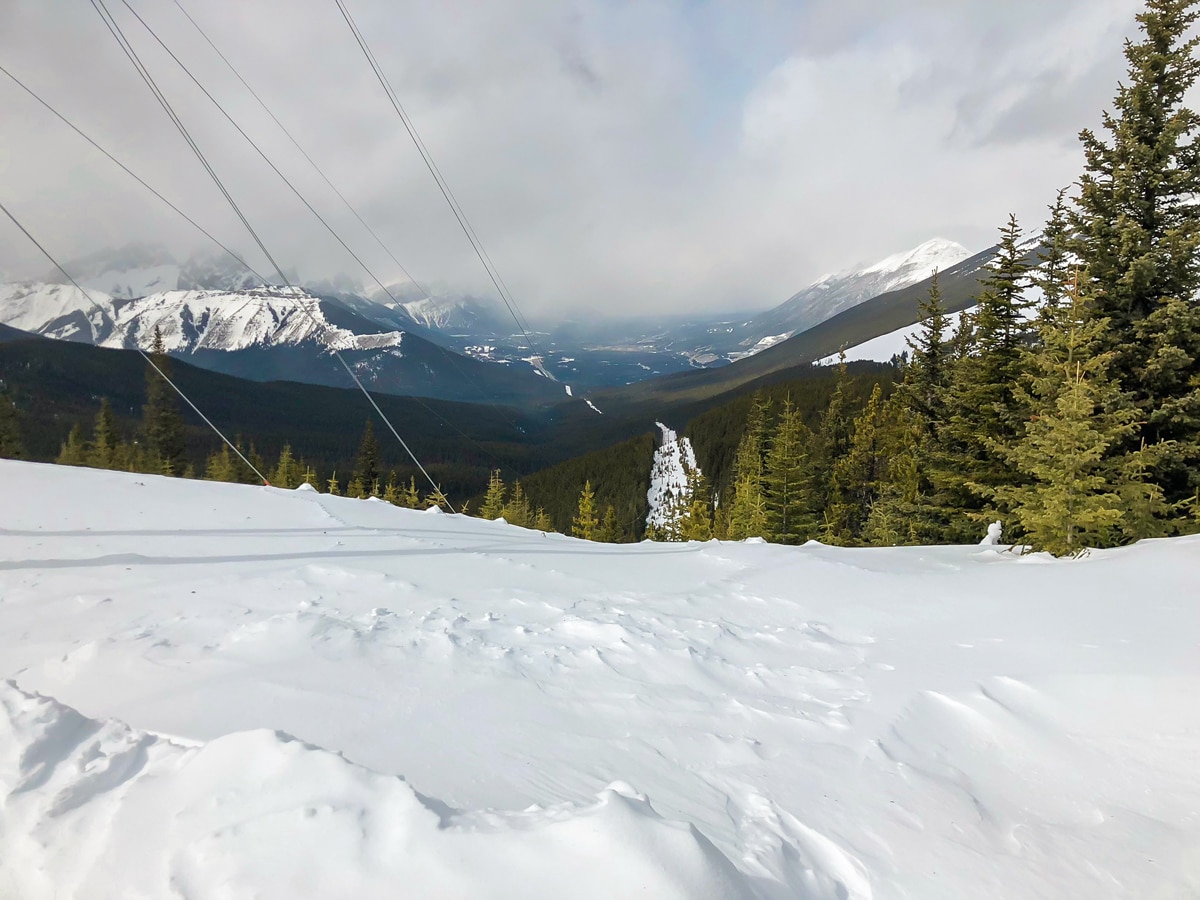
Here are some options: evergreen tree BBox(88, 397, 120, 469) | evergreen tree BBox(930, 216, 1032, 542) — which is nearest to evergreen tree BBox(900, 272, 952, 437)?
evergreen tree BBox(930, 216, 1032, 542)

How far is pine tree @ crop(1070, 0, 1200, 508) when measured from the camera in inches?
506

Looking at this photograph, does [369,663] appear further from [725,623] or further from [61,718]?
[725,623]

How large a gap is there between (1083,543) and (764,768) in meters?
10.8

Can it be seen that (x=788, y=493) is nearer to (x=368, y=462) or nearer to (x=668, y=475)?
(x=368, y=462)

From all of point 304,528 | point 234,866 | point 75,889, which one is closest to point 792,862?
point 234,866

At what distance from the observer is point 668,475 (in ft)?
357

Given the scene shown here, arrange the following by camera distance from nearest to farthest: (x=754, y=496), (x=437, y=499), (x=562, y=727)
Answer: (x=562, y=727) < (x=437, y=499) < (x=754, y=496)

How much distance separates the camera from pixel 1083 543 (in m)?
10.2

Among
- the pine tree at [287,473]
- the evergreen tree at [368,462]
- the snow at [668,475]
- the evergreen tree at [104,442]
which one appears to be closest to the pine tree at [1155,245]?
the evergreen tree at [368,462]

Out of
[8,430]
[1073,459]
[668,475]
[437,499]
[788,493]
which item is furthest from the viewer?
[668,475]

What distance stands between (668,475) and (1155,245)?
9611 centimetres

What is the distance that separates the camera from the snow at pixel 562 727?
193 cm

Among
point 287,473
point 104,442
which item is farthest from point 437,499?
point 104,442

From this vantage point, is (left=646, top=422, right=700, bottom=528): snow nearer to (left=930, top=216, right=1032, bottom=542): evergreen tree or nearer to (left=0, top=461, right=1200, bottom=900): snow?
(left=930, top=216, right=1032, bottom=542): evergreen tree
